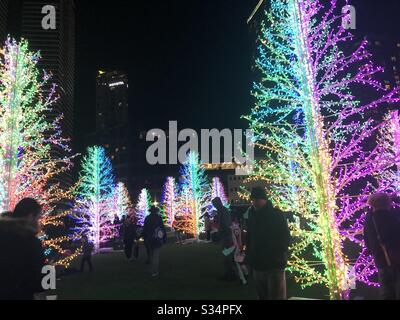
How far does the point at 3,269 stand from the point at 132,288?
5970 mm

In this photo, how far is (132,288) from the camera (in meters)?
8.40

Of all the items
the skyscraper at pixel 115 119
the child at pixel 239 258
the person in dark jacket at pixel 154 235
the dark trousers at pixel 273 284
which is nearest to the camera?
the dark trousers at pixel 273 284

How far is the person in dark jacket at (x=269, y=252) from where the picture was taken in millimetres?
4363

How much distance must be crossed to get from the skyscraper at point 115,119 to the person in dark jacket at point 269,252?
346 ft

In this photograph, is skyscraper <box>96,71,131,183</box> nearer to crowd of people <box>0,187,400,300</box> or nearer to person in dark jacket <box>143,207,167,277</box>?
person in dark jacket <box>143,207,167,277</box>

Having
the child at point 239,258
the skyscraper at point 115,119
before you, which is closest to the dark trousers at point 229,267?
the child at point 239,258

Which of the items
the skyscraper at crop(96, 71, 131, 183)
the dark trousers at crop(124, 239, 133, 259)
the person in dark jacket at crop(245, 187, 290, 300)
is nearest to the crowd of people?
the person in dark jacket at crop(245, 187, 290, 300)

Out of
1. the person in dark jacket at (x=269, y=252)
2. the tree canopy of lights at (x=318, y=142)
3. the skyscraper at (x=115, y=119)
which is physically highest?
the skyscraper at (x=115, y=119)

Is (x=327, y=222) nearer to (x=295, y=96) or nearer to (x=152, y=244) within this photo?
(x=295, y=96)

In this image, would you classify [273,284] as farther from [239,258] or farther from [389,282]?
[239,258]

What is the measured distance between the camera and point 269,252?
172 inches

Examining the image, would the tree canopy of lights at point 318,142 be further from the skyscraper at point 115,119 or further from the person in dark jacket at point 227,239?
the skyscraper at point 115,119

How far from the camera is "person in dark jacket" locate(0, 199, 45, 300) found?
2861mm

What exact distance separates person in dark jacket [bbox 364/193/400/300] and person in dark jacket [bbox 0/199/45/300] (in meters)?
4.26
